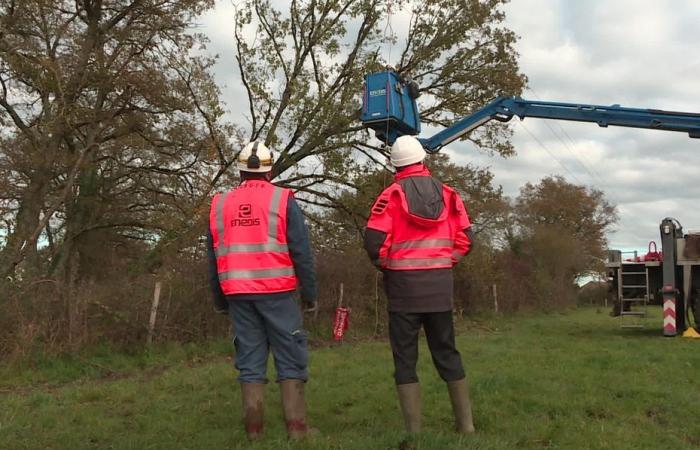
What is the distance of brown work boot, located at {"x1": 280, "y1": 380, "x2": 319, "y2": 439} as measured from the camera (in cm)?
396

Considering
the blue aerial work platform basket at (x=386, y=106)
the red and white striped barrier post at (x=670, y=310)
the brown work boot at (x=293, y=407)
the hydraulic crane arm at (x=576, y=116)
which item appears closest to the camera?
the brown work boot at (x=293, y=407)

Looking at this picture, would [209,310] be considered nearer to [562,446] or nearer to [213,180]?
[213,180]

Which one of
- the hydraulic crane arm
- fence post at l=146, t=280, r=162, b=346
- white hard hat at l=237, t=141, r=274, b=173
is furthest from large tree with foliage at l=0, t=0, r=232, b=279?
white hard hat at l=237, t=141, r=274, b=173

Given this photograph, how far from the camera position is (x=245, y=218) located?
4.05 m

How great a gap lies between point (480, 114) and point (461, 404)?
33.3 ft

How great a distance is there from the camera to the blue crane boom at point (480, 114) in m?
8.95

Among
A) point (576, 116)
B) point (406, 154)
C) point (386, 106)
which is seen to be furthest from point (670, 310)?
point (406, 154)

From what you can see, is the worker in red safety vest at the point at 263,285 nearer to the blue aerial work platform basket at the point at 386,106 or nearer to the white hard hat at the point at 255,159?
the white hard hat at the point at 255,159

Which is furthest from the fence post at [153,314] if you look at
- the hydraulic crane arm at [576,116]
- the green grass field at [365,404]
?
the hydraulic crane arm at [576,116]

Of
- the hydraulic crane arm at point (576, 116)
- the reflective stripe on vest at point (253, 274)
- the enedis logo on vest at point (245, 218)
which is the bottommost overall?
the reflective stripe on vest at point (253, 274)

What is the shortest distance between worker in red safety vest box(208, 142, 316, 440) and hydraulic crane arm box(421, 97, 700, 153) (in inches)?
359

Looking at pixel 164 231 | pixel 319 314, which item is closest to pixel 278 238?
pixel 319 314

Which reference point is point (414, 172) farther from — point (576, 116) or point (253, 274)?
point (576, 116)

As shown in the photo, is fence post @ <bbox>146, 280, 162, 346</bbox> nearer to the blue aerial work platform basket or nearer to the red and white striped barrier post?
the blue aerial work platform basket
